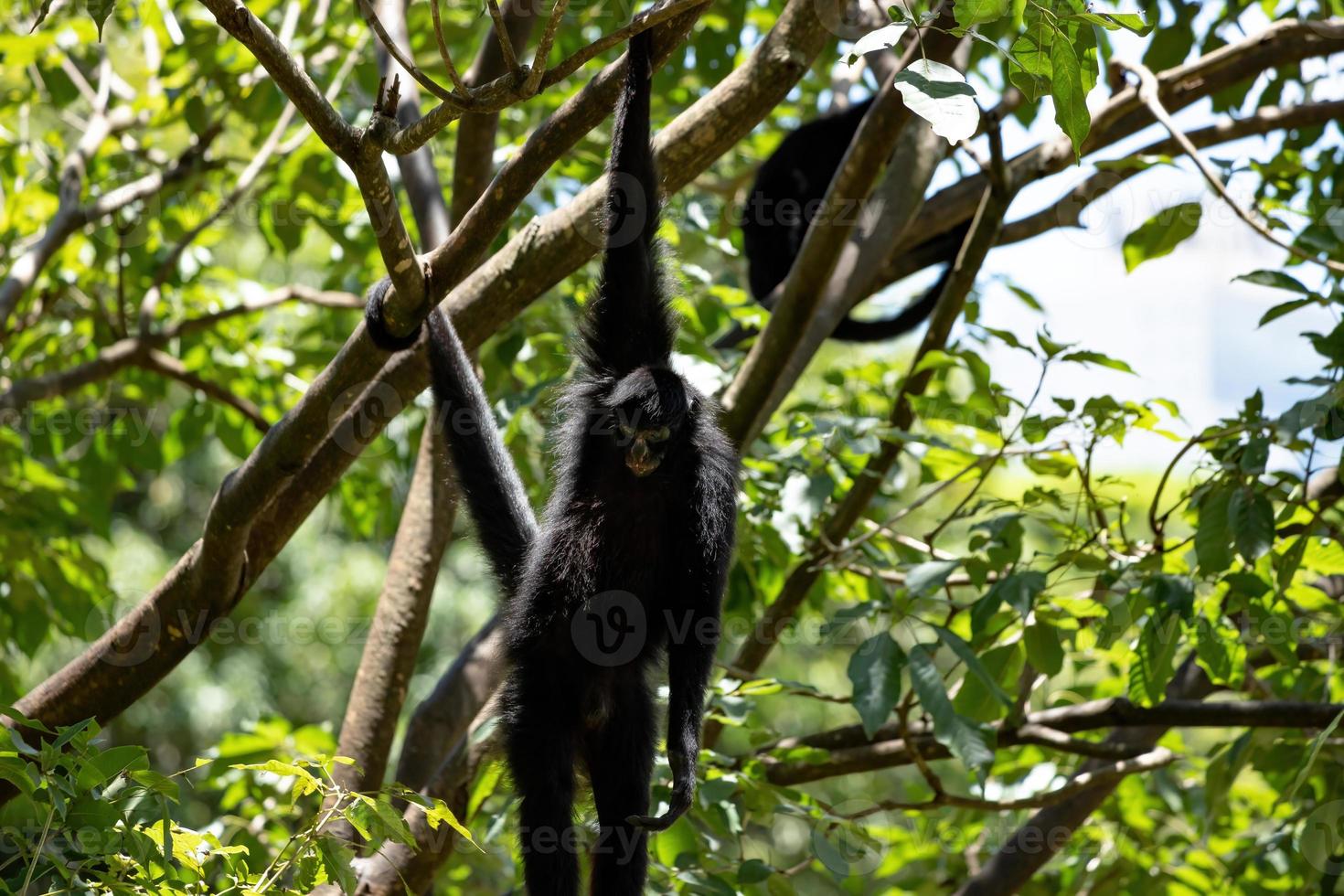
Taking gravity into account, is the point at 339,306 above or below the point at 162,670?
above

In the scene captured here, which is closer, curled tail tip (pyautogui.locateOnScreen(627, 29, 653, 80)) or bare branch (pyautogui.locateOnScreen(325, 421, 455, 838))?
curled tail tip (pyautogui.locateOnScreen(627, 29, 653, 80))

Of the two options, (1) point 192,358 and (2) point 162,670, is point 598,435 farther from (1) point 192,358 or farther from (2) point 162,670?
(1) point 192,358

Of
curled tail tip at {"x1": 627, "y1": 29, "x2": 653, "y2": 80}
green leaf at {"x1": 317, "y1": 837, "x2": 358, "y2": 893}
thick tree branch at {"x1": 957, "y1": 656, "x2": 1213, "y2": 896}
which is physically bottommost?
thick tree branch at {"x1": 957, "y1": 656, "x2": 1213, "y2": 896}

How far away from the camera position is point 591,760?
3.71 meters

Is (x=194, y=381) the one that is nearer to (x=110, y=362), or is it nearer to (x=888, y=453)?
(x=110, y=362)

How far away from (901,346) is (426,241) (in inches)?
643

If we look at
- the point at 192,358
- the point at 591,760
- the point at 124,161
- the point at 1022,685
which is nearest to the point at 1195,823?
the point at 1022,685

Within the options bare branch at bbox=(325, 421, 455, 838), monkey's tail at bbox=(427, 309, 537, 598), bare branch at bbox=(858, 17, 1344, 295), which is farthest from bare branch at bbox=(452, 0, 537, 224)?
bare branch at bbox=(858, 17, 1344, 295)

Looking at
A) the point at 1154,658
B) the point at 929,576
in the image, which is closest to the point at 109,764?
the point at 929,576

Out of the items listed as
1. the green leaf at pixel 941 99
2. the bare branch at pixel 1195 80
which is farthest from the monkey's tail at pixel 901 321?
the green leaf at pixel 941 99

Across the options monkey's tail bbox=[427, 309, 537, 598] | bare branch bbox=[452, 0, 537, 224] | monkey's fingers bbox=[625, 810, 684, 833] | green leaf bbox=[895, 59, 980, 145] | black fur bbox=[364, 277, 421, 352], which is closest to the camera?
green leaf bbox=[895, 59, 980, 145]

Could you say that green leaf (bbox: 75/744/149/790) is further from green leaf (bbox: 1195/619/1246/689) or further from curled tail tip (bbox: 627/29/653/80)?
green leaf (bbox: 1195/619/1246/689)

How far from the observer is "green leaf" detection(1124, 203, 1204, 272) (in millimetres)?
4488

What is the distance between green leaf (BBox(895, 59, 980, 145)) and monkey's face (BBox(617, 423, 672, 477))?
142 cm
